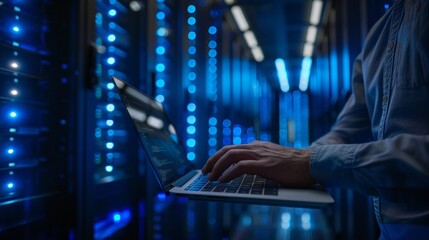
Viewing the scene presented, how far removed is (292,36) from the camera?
213 inches

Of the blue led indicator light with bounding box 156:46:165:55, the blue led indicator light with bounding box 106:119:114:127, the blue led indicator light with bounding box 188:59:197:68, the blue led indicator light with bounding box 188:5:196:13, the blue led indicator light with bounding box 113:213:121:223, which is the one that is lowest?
the blue led indicator light with bounding box 113:213:121:223

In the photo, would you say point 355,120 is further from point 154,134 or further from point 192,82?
point 192,82

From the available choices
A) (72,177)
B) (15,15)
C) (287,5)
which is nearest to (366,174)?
(72,177)

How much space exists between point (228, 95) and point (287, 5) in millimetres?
1501

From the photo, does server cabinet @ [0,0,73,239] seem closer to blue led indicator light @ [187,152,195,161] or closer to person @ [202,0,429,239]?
person @ [202,0,429,239]

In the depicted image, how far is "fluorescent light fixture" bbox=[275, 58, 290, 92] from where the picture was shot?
7.63 m

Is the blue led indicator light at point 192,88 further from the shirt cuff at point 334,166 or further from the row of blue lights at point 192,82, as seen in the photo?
the shirt cuff at point 334,166

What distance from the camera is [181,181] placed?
0.77 meters

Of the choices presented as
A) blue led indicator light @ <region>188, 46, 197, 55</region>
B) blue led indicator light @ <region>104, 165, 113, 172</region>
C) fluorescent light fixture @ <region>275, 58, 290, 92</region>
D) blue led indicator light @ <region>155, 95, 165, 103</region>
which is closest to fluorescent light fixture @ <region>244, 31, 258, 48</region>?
fluorescent light fixture @ <region>275, 58, 290, 92</region>

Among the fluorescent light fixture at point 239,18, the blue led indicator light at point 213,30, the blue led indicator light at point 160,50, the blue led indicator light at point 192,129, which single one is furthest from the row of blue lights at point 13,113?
the fluorescent light fixture at point 239,18

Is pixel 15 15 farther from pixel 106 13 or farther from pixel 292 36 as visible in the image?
pixel 292 36

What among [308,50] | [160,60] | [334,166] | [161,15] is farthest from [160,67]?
[308,50]

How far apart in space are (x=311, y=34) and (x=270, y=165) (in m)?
5.17

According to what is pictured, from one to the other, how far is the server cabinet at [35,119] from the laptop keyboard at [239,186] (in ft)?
1.60
